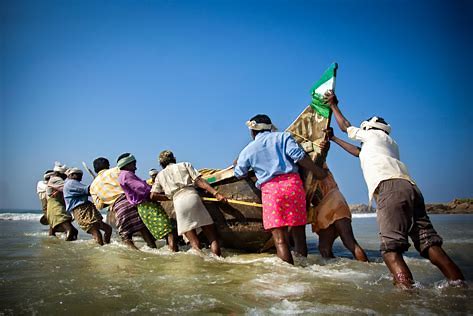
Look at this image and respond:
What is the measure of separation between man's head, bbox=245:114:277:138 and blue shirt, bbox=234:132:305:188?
12 cm

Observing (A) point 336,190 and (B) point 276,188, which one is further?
(A) point 336,190

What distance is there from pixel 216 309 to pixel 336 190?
3.20 m

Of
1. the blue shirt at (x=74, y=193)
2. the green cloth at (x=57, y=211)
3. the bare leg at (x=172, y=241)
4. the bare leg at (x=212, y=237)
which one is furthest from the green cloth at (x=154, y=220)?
the green cloth at (x=57, y=211)

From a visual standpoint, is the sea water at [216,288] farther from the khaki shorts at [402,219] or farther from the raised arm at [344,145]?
the raised arm at [344,145]

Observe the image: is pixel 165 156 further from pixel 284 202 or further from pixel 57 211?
pixel 57 211

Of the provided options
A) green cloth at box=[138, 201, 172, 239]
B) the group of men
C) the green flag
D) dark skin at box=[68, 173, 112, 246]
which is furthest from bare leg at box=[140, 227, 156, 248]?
the green flag

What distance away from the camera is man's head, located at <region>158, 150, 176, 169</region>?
6.15 metres

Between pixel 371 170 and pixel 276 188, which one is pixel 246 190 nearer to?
pixel 276 188

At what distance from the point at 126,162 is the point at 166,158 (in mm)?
925

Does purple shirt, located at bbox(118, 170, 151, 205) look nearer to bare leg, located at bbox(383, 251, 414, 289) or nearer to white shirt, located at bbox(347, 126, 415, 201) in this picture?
white shirt, located at bbox(347, 126, 415, 201)

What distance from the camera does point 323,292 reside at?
3.30 metres

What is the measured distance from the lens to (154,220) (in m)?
6.43

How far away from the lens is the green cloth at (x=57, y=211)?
8859 millimetres

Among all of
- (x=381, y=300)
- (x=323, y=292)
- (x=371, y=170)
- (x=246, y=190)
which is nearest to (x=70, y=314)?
(x=323, y=292)
